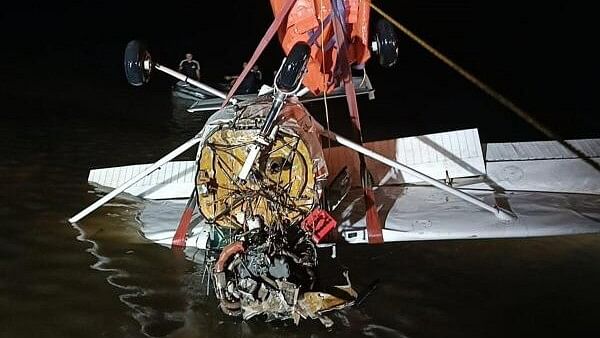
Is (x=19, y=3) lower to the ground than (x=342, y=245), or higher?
higher

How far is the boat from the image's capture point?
4699 mm

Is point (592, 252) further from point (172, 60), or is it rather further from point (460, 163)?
point (172, 60)

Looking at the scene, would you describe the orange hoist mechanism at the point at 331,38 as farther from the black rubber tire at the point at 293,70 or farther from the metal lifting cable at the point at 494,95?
the black rubber tire at the point at 293,70

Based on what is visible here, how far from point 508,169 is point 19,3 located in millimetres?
17537

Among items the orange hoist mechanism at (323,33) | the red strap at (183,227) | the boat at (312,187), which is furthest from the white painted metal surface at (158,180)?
the orange hoist mechanism at (323,33)

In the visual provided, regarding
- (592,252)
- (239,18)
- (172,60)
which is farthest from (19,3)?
(592,252)

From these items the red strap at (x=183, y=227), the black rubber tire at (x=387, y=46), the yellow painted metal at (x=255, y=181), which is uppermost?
the black rubber tire at (x=387, y=46)

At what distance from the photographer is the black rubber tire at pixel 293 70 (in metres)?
4.69

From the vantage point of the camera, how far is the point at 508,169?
675 centimetres

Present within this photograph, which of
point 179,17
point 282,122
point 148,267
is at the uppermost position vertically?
point 179,17

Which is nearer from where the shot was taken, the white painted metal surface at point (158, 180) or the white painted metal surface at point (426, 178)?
the white painted metal surface at point (426, 178)

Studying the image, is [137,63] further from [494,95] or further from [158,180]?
[494,95]

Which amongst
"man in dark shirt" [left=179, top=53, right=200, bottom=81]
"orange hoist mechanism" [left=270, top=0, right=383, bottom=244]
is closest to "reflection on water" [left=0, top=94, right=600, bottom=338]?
"orange hoist mechanism" [left=270, top=0, right=383, bottom=244]

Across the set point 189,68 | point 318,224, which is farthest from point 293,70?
point 189,68
